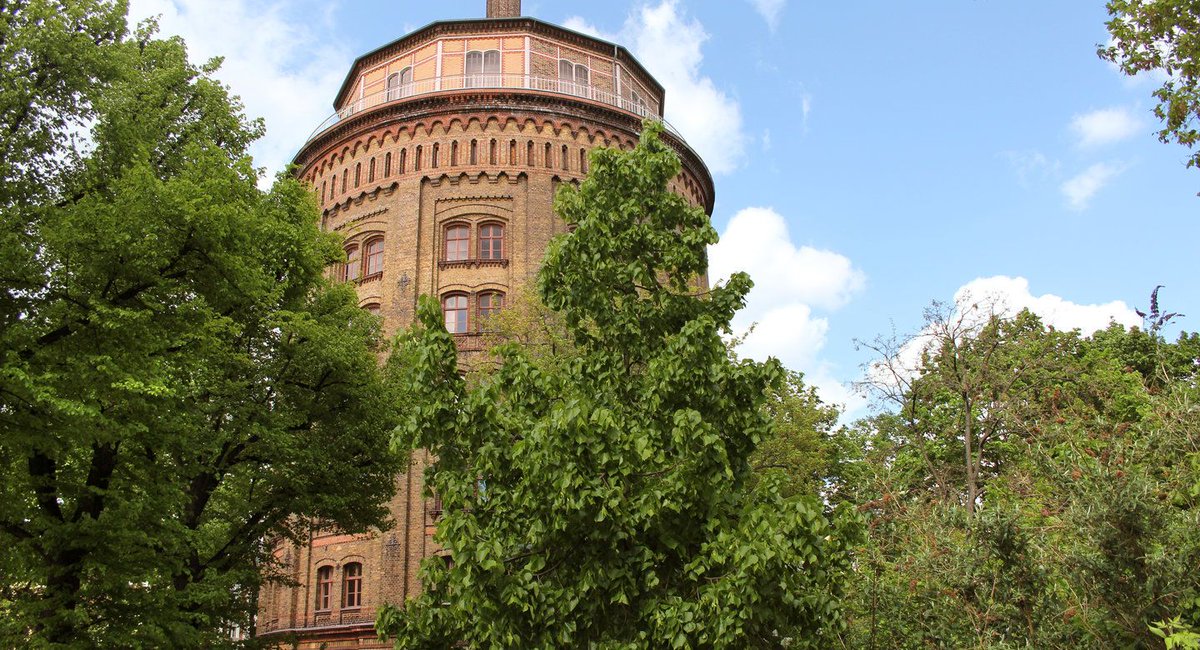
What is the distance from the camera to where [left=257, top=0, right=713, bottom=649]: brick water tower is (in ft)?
88.5

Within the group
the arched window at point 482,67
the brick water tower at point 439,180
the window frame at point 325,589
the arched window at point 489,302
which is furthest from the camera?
the arched window at point 482,67

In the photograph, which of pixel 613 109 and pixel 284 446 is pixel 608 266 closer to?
pixel 284 446

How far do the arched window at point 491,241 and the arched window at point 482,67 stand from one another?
16.5ft

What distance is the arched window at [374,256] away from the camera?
3038 cm

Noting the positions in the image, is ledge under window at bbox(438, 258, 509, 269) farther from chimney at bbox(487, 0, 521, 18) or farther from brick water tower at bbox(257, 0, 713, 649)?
chimney at bbox(487, 0, 521, 18)

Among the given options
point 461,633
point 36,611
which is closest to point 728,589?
point 461,633

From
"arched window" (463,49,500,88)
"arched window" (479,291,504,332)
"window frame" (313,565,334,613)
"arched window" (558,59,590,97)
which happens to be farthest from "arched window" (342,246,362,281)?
"window frame" (313,565,334,613)

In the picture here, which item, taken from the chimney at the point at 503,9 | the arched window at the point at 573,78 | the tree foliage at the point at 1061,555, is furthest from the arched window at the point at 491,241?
the tree foliage at the point at 1061,555

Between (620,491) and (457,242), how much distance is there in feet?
72.3

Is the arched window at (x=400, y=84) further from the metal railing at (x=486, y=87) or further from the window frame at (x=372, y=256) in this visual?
the window frame at (x=372, y=256)

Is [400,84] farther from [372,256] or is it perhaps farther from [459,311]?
[459,311]

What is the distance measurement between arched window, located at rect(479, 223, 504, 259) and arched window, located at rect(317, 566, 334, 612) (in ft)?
33.2

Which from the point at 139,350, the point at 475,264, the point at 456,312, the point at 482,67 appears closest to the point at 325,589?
the point at 456,312

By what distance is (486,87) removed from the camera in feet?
99.9
